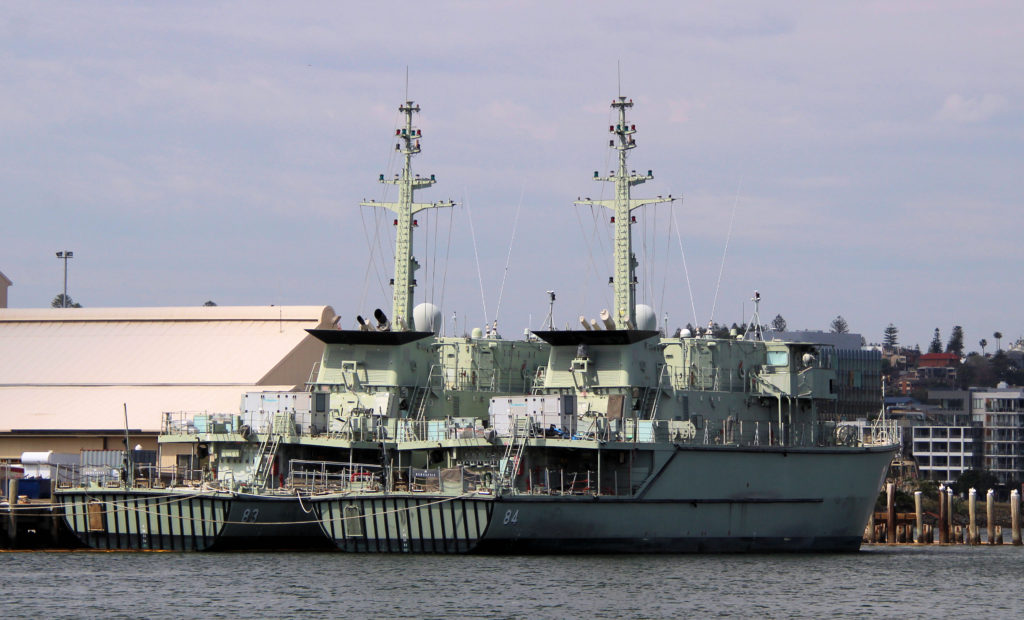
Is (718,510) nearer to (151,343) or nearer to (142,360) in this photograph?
(142,360)

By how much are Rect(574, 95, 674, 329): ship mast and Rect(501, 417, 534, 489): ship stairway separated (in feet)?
23.9

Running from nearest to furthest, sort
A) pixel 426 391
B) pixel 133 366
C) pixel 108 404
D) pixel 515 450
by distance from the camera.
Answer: pixel 515 450, pixel 426 391, pixel 108 404, pixel 133 366

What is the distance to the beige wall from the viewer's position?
68.5 m

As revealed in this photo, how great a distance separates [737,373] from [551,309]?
6.45 m

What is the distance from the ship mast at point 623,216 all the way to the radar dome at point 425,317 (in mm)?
7324

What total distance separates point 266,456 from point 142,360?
27.7 meters

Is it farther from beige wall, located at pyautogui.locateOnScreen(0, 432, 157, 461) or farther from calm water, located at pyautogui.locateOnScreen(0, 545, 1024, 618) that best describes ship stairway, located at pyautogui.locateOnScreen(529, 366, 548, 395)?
beige wall, located at pyautogui.locateOnScreen(0, 432, 157, 461)

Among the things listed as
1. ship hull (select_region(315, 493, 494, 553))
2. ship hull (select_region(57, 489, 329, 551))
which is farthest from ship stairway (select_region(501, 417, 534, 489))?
ship hull (select_region(57, 489, 329, 551))

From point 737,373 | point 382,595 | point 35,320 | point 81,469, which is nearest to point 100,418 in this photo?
point 35,320

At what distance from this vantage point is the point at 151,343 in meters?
76.2

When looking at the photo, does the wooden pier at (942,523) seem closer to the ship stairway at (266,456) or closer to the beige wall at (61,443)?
the ship stairway at (266,456)

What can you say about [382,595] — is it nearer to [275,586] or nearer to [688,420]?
[275,586]

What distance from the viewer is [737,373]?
5359 cm

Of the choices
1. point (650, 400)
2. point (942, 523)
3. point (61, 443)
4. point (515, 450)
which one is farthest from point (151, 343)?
point (942, 523)
